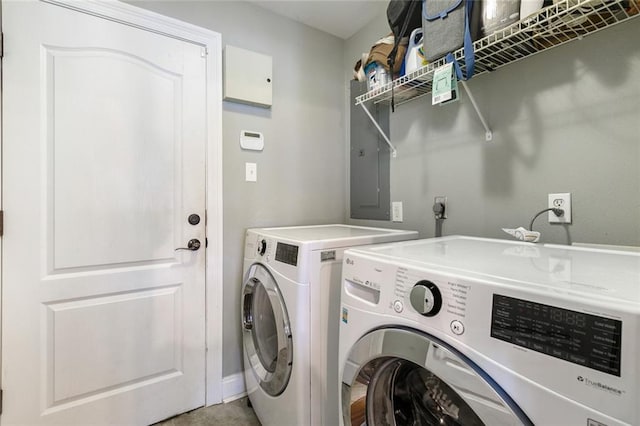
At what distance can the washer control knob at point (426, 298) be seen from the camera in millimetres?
612

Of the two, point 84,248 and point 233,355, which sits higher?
point 84,248

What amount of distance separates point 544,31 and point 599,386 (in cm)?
106

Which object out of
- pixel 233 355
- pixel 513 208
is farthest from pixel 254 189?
pixel 513 208

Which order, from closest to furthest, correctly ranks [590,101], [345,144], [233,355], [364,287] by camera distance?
1. [364,287]
2. [590,101]
3. [233,355]
4. [345,144]

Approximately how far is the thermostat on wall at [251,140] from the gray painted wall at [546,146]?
0.95m

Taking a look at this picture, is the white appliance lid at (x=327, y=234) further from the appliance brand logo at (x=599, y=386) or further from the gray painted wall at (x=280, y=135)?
the appliance brand logo at (x=599, y=386)

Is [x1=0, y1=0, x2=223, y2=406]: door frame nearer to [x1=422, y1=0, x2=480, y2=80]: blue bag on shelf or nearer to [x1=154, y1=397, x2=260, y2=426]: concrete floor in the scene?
[x1=154, y1=397, x2=260, y2=426]: concrete floor

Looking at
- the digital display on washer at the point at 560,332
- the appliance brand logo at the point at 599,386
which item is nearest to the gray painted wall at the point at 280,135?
the digital display on washer at the point at 560,332

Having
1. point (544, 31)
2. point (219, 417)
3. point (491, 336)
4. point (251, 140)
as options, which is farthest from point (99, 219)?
point (544, 31)

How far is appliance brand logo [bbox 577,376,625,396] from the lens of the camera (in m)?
0.39

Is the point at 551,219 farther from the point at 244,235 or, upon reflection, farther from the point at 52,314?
the point at 52,314

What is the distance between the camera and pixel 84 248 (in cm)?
136

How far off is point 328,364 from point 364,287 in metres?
0.47

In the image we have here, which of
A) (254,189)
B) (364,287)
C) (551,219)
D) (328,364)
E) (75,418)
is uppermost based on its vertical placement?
(254,189)
